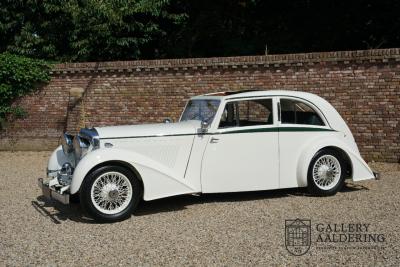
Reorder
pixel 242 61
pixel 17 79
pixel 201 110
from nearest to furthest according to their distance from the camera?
1. pixel 201 110
2. pixel 242 61
3. pixel 17 79

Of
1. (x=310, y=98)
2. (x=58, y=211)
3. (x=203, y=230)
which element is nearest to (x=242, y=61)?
(x=310, y=98)

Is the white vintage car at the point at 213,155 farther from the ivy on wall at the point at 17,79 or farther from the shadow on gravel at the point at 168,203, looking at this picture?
the ivy on wall at the point at 17,79

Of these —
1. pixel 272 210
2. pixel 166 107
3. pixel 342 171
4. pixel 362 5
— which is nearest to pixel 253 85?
pixel 166 107

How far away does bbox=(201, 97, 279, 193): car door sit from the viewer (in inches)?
254

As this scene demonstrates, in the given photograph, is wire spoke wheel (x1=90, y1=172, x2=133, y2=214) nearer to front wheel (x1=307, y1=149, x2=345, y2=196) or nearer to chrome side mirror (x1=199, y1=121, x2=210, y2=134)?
chrome side mirror (x1=199, y1=121, x2=210, y2=134)

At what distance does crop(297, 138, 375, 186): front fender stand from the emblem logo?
129cm

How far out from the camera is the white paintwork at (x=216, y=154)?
6.02 meters

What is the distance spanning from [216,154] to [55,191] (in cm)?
215

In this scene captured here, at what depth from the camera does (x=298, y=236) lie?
5113mm

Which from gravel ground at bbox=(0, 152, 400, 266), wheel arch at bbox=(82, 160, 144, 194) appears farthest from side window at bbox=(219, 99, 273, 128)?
wheel arch at bbox=(82, 160, 144, 194)

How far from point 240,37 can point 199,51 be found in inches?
62.0

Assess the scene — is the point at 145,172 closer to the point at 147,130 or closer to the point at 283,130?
the point at 147,130

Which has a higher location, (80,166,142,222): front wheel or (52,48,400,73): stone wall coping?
(52,48,400,73): stone wall coping

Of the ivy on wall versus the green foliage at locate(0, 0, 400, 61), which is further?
the green foliage at locate(0, 0, 400, 61)
